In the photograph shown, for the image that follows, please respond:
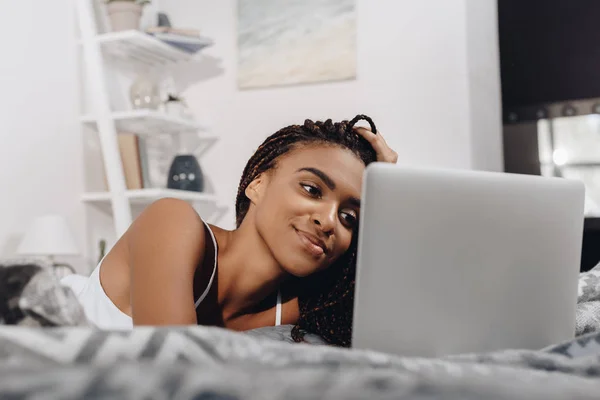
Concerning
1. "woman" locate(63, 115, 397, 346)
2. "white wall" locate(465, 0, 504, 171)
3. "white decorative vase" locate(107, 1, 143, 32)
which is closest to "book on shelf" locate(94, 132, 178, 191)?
"white decorative vase" locate(107, 1, 143, 32)

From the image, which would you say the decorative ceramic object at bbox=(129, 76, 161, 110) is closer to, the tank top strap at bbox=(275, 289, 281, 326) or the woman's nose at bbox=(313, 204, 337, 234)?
the tank top strap at bbox=(275, 289, 281, 326)

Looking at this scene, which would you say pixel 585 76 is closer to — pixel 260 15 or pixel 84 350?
pixel 260 15

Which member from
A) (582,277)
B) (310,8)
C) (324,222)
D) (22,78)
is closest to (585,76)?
(310,8)

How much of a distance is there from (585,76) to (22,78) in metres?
2.30

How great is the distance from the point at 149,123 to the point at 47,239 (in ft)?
2.75

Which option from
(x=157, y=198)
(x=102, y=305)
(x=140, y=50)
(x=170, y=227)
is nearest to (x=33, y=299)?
(x=170, y=227)

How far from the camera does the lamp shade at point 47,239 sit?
96.0 inches

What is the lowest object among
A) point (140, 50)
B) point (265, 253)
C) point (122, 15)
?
point (265, 253)

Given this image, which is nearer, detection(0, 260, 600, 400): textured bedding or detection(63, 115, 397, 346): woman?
detection(0, 260, 600, 400): textured bedding

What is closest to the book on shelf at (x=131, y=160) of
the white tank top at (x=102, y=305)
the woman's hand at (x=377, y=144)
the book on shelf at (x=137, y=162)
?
the book on shelf at (x=137, y=162)

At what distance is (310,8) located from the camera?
3180 mm

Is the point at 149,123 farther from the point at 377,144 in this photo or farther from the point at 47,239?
the point at 377,144

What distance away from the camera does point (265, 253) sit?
1.27 meters

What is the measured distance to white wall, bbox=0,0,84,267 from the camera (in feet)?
8.36
